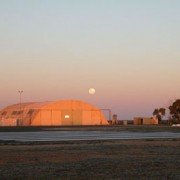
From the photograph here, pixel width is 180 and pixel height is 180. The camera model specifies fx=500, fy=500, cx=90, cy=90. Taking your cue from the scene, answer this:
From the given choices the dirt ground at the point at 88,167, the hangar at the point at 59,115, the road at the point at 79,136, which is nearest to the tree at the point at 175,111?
the hangar at the point at 59,115

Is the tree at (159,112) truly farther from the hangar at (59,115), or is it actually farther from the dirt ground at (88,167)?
the dirt ground at (88,167)

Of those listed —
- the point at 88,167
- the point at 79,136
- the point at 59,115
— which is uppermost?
the point at 59,115

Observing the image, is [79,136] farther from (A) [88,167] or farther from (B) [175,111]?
(B) [175,111]

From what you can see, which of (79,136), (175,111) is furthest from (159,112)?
(79,136)

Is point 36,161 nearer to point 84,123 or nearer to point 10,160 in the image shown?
point 10,160

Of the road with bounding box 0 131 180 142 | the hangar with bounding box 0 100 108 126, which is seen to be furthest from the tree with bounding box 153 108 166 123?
the road with bounding box 0 131 180 142

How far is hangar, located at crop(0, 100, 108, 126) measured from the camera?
113 metres

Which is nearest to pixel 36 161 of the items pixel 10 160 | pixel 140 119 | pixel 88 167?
pixel 10 160

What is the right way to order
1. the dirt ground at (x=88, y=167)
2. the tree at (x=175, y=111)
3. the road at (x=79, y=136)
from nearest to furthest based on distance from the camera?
the dirt ground at (x=88, y=167) → the road at (x=79, y=136) → the tree at (x=175, y=111)

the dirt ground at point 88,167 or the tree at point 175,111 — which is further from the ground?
the tree at point 175,111

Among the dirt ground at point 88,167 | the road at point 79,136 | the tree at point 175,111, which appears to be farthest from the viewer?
the tree at point 175,111

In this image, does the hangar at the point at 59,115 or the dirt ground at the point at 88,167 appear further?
the hangar at the point at 59,115

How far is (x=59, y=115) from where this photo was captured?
116m

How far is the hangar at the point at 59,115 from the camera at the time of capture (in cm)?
11319
